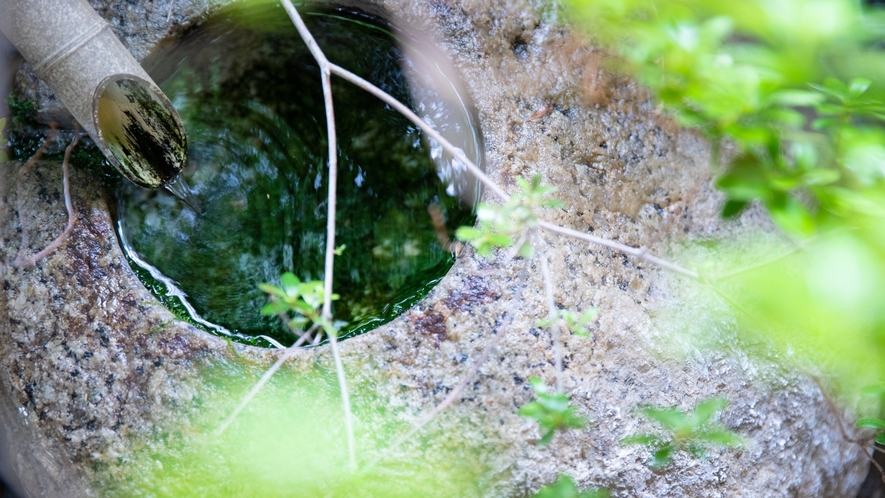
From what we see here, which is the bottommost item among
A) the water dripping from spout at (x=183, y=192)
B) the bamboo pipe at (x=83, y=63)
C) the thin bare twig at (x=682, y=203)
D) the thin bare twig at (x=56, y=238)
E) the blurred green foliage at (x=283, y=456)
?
the thin bare twig at (x=682, y=203)

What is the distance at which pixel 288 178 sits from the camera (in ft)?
8.04

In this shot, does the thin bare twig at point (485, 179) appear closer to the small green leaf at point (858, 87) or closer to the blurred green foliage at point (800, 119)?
the blurred green foliage at point (800, 119)

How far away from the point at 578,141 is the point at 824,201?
3.42 feet

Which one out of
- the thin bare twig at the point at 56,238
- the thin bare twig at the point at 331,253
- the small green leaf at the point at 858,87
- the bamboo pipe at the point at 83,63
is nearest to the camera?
the small green leaf at the point at 858,87

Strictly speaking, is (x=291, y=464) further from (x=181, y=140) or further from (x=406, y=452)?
(x=181, y=140)

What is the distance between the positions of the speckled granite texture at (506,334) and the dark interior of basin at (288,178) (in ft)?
1.05

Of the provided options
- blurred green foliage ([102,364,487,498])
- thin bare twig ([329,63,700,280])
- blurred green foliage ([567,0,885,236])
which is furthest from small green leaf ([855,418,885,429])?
blurred green foliage ([102,364,487,498])

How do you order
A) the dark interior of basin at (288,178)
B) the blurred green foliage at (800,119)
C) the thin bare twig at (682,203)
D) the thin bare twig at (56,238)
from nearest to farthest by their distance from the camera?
the blurred green foliage at (800,119) → the thin bare twig at (56,238) → the thin bare twig at (682,203) → the dark interior of basin at (288,178)

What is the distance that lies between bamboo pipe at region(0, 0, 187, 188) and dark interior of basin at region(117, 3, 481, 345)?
275 millimetres

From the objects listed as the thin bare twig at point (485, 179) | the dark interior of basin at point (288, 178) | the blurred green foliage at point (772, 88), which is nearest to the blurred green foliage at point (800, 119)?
the blurred green foliage at point (772, 88)

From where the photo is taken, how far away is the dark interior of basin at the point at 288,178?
2.20m

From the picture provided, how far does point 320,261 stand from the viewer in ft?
7.79

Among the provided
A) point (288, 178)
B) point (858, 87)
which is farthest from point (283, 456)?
point (858, 87)

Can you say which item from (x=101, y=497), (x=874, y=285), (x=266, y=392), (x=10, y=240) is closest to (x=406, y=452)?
(x=266, y=392)
